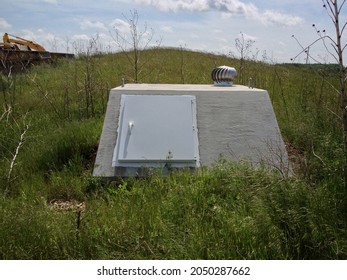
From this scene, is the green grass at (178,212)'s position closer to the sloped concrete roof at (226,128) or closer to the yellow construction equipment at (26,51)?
the sloped concrete roof at (226,128)

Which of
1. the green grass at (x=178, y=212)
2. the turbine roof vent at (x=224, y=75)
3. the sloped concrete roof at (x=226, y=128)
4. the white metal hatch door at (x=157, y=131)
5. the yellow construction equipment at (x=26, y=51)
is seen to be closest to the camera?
the green grass at (x=178, y=212)

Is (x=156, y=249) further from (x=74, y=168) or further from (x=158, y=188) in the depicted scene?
(x=74, y=168)

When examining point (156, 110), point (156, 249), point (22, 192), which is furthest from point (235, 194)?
point (22, 192)

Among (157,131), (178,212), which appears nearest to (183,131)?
(157,131)

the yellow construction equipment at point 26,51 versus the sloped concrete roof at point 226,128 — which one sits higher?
the yellow construction equipment at point 26,51

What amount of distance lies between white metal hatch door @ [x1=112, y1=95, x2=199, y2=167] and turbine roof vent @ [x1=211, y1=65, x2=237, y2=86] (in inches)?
46.9

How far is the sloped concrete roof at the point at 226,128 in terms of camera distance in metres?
4.29

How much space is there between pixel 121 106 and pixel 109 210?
5.34 ft

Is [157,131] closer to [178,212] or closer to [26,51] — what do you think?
[178,212]

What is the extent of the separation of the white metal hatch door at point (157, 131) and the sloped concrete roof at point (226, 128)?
0.11m

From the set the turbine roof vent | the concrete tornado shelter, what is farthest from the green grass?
the turbine roof vent

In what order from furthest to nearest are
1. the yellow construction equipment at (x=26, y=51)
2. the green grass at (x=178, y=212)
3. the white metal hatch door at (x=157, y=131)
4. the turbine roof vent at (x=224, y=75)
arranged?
the yellow construction equipment at (x=26, y=51)
the turbine roof vent at (x=224, y=75)
the white metal hatch door at (x=157, y=131)
the green grass at (x=178, y=212)

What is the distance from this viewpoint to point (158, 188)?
12.0 feet

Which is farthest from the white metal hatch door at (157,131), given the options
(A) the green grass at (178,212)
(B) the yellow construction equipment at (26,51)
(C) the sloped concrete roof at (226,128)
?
(B) the yellow construction equipment at (26,51)
